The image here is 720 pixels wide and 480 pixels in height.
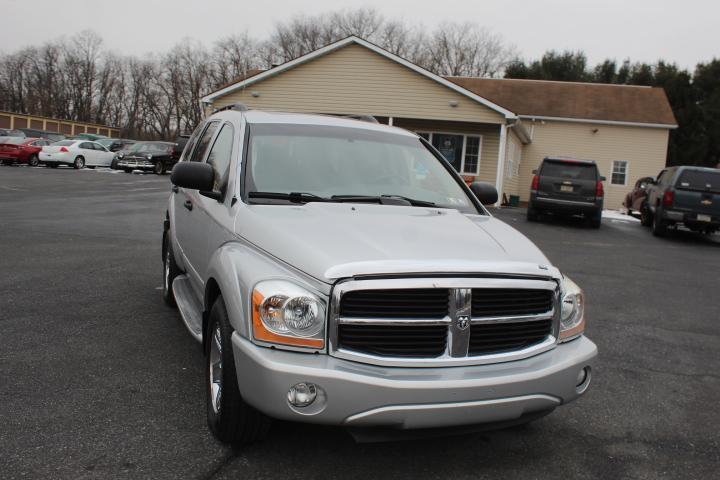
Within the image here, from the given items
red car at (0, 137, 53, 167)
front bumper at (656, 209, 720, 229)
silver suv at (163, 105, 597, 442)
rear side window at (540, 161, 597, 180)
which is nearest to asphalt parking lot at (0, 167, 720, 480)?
silver suv at (163, 105, 597, 442)

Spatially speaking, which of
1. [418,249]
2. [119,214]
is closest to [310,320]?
[418,249]

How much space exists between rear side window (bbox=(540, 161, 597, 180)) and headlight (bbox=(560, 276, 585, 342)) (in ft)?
47.2

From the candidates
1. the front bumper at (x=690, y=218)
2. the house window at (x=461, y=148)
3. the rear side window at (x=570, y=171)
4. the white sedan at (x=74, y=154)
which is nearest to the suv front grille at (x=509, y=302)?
the front bumper at (x=690, y=218)

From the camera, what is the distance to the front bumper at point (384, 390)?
2.65m

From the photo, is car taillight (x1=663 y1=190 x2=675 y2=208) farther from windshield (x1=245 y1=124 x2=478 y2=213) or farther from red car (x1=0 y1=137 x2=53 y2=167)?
red car (x1=0 y1=137 x2=53 y2=167)

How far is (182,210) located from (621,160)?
28818 millimetres

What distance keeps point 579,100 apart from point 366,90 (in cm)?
1371

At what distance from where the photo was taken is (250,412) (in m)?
3.07

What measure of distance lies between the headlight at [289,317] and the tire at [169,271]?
9.62 ft

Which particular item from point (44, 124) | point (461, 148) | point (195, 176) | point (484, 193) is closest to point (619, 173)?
point (461, 148)

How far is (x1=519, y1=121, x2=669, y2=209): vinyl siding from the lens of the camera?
3014 centimetres

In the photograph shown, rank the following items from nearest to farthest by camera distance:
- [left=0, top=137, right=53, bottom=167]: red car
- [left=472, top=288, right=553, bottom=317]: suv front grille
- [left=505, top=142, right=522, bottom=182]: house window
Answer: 1. [left=472, top=288, right=553, bottom=317]: suv front grille
2. [left=505, top=142, right=522, bottom=182]: house window
3. [left=0, top=137, right=53, bottom=167]: red car

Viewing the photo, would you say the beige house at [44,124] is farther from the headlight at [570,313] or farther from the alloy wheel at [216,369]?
the headlight at [570,313]

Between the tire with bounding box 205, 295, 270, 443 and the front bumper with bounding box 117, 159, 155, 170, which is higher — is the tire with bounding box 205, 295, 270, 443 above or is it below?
below
